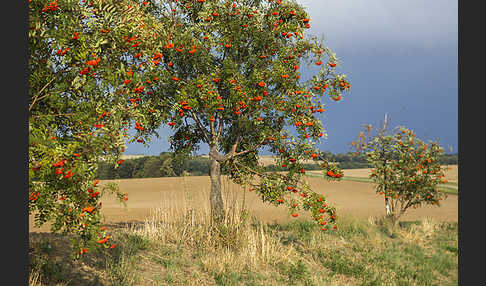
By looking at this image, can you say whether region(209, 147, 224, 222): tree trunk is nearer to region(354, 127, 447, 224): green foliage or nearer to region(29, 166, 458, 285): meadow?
region(29, 166, 458, 285): meadow

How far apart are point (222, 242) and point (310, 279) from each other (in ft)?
6.90

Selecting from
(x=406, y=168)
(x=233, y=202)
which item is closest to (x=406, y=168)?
(x=406, y=168)

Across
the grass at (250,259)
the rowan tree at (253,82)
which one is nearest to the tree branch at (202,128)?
the rowan tree at (253,82)

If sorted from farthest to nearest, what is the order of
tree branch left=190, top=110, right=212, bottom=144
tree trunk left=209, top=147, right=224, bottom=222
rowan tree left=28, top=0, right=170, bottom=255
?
tree branch left=190, top=110, right=212, bottom=144
tree trunk left=209, top=147, right=224, bottom=222
rowan tree left=28, top=0, right=170, bottom=255

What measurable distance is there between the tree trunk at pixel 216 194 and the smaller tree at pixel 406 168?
541 centimetres

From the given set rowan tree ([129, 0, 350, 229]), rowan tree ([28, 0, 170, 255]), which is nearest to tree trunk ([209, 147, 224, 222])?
rowan tree ([129, 0, 350, 229])

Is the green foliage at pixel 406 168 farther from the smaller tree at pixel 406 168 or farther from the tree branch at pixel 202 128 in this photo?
the tree branch at pixel 202 128

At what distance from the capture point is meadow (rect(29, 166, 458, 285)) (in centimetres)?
659

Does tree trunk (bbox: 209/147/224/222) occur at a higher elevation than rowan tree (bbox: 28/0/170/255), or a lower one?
lower

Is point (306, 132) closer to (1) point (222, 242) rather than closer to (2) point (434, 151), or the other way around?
(1) point (222, 242)

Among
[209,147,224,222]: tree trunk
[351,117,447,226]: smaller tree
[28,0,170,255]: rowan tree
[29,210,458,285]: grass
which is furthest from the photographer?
[351,117,447,226]: smaller tree

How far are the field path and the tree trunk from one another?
198 mm

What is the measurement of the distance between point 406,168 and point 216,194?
687 centimetres

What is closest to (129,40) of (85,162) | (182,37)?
(85,162)
